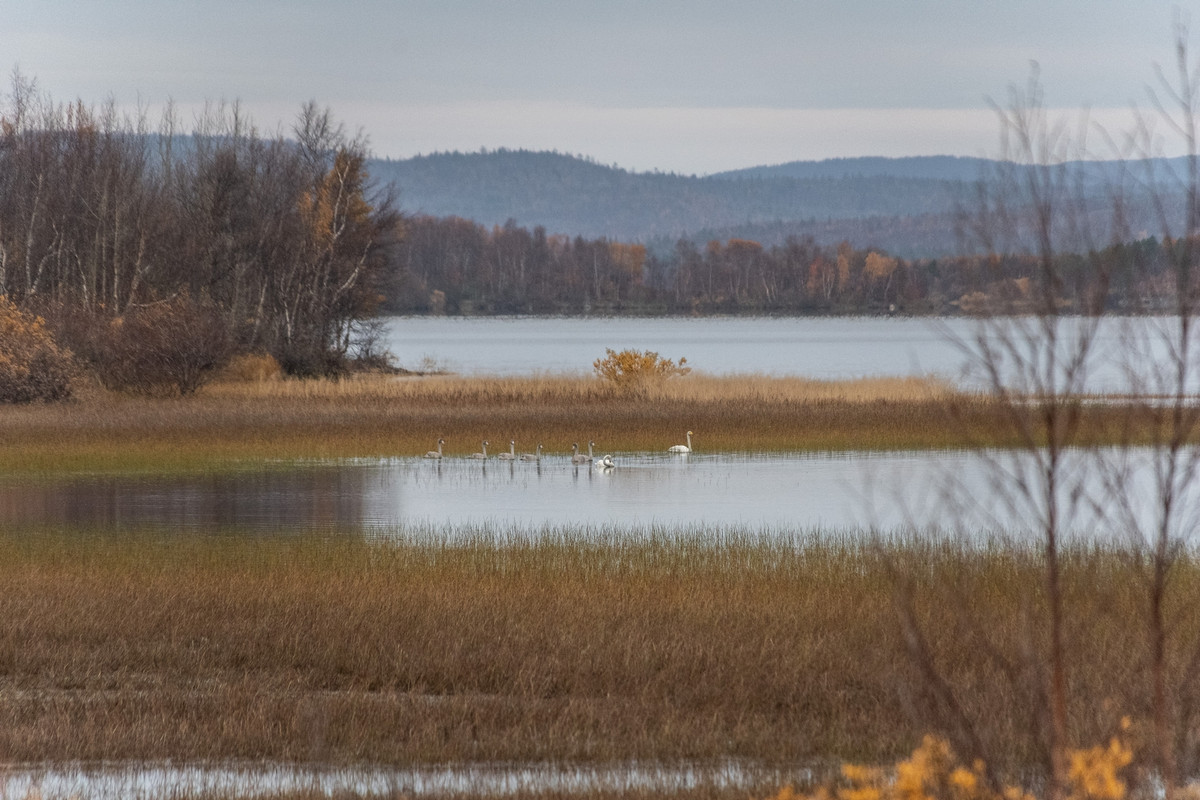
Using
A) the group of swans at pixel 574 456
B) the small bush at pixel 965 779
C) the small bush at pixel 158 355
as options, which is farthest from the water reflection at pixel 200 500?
the small bush at pixel 158 355

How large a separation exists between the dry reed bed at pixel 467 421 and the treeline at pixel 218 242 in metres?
8.43

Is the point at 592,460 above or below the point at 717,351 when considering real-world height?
below

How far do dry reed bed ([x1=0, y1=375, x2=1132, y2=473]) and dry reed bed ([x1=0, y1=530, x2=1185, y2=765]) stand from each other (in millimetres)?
12091

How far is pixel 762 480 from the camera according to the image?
2316cm

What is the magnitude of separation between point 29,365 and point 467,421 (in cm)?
1224

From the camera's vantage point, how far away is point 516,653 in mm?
9812

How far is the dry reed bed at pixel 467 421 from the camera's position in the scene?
27.3 meters

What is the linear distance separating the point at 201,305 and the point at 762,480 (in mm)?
26298

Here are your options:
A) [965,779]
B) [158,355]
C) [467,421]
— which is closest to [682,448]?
[467,421]

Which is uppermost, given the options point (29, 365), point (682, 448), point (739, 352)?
point (29, 365)

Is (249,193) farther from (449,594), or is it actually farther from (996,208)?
(996,208)

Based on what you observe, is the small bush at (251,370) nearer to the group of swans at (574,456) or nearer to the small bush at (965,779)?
the group of swans at (574,456)

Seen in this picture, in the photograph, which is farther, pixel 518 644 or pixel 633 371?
pixel 633 371

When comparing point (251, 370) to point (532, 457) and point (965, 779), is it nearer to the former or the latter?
point (532, 457)
